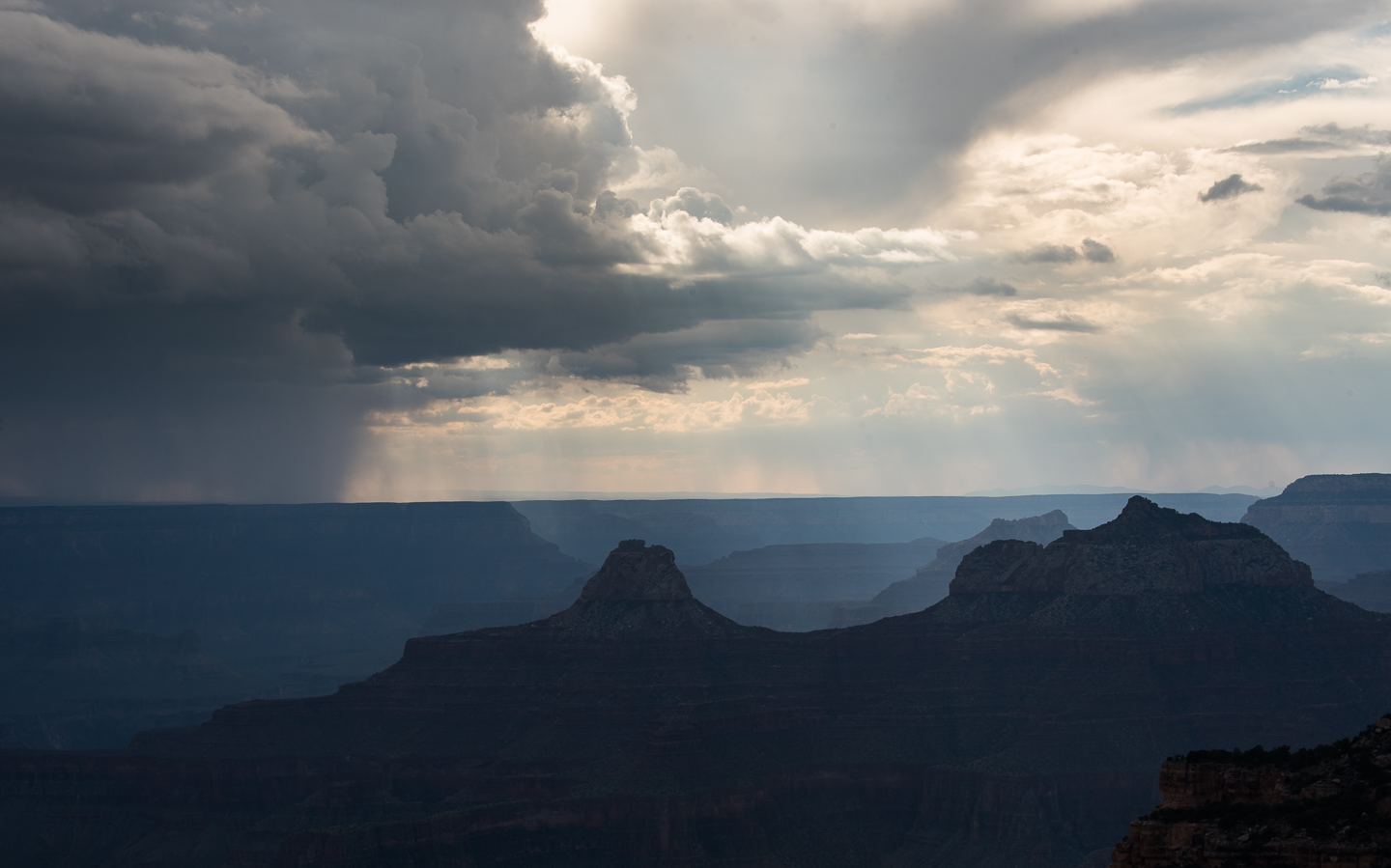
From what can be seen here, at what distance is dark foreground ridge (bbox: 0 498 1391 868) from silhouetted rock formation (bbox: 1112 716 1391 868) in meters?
98.5

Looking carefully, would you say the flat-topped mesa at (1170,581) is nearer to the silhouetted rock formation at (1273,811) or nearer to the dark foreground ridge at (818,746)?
the dark foreground ridge at (818,746)

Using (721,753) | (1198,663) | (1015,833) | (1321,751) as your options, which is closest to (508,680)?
(721,753)

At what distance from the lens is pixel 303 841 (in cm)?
14875

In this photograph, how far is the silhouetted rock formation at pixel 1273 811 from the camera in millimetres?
41219

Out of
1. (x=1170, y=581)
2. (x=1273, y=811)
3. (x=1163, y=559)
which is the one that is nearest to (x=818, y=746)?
(x=1170, y=581)

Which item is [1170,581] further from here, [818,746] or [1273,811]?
[1273,811]

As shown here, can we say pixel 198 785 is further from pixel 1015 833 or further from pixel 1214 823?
pixel 1214 823

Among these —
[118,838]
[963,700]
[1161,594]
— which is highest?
[1161,594]

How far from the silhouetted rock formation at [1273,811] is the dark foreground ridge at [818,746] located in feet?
323

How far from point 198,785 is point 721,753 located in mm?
64684

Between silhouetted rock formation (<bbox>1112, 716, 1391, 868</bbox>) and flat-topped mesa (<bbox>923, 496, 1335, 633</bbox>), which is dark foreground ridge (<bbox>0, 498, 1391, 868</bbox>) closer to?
flat-topped mesa (<bbox>923, 496, 1335, 633</bbox>)

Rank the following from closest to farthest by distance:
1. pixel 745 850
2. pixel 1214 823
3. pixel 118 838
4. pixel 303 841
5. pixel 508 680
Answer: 1. pixel 1214 823
2. pixel 303 841
3. pixel 745 850
4. pixel 118 838
5. pixel 508 680

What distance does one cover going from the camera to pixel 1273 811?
145 ft

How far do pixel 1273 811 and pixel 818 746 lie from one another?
13513 cm
